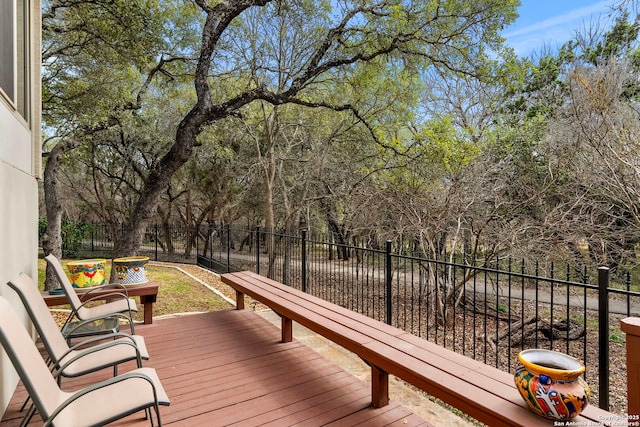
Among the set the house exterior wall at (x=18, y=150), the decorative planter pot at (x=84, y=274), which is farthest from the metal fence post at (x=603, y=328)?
the decorative planter pot at (x=84, y=274)

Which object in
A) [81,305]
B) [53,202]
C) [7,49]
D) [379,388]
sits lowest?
[379,388]

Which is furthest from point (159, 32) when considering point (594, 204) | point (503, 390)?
point (594, 204)

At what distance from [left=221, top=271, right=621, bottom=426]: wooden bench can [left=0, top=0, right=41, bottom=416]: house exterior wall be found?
7.04 feet

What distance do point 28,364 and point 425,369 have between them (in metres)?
2.09

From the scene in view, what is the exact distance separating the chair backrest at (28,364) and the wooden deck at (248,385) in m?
0.75

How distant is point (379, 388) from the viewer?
2.64m

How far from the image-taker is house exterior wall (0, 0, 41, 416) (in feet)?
7.95

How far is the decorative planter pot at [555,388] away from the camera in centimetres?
154

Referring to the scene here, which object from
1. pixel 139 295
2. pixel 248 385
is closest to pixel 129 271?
pixel 139 295

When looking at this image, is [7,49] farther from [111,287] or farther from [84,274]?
[111,287]

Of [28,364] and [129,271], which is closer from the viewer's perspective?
[28,364]

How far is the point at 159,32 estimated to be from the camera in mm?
6254

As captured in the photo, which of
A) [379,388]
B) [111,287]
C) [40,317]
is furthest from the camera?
[111,287]

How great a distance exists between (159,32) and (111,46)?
87 centimetres
